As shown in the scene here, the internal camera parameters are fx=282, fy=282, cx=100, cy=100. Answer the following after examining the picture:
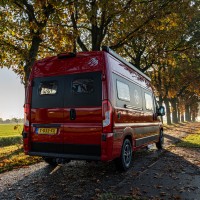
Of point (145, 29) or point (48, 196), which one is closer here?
point (48, 196)

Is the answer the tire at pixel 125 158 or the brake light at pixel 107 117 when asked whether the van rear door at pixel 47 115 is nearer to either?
the brake light at pixel 107 117

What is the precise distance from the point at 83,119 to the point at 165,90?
94.6 feet

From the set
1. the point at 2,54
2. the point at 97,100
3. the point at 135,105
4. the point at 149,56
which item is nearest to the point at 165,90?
the point at 149,56

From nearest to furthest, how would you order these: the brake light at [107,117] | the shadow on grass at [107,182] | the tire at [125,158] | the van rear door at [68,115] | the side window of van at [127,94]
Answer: the shadow on grass at [107,182] → the brake light at [107,117] → the van rear door at [68,115] → the side window of van at [127,94] → the tire at [125,158]

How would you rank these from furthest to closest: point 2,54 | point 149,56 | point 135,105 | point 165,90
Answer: point 165,90
point 149,56
point 2,54
point 135,105

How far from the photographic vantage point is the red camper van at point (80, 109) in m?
6.41

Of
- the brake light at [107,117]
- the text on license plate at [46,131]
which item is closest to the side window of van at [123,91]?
the brake light at [107,117]

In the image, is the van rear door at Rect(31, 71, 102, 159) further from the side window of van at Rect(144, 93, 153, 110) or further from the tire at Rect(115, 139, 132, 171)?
the side window of van at Rect(144, 93, 153, 110)

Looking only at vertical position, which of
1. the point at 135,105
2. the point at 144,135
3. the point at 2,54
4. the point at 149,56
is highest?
the point at 149,56

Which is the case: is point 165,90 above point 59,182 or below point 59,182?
above

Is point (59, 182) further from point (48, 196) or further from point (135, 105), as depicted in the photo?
point (135, 105)

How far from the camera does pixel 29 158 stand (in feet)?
31.1

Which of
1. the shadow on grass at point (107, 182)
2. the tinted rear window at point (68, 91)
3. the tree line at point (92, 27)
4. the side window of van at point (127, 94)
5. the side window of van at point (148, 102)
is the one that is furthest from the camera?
the tree line at point (92, 27)

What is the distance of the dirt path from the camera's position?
536cm
